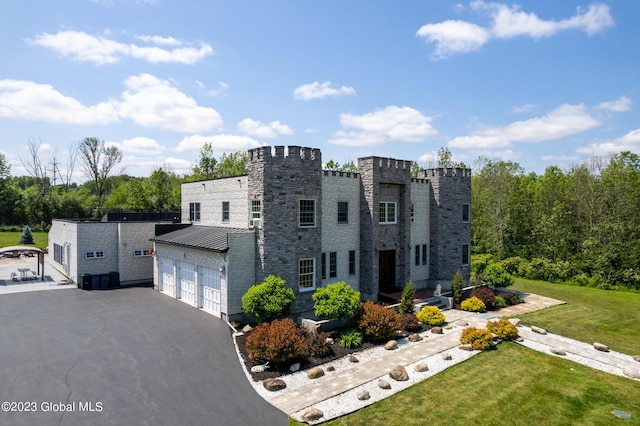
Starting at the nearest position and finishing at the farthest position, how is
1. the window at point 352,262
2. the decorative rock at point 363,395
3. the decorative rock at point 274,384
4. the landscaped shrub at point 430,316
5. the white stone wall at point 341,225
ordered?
the decorative rock at point 363,395, the decorative rock at point 274,384, the landscaped shrub at point 430,316, the white stone wall at point 341,225, the window at point 352,262

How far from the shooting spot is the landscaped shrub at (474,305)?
73.1 feet

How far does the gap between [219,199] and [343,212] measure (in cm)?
824

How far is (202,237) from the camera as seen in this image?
22.1m

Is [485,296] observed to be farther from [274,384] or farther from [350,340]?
[274,384]

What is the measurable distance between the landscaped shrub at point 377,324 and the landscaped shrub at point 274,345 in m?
3.76

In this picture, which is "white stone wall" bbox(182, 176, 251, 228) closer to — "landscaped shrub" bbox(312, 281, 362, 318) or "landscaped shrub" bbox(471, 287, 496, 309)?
"landscaped shrub" bbox(312, 281, 362, 318)

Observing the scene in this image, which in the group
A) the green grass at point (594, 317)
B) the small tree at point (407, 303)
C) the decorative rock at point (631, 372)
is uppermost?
the small tree at point (407, 303)

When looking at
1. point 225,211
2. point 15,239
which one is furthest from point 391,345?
point 15,239

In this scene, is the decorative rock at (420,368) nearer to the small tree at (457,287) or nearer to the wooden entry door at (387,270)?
the wooden entry door at (387,270)

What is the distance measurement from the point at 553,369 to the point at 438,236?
1292cm

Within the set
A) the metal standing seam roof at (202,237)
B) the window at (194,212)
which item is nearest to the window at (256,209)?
the metal standing seam roof at (202,237)

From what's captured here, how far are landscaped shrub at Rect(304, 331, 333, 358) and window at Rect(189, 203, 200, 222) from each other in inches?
585

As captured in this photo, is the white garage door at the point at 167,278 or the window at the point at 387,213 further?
the white garage door at the point at 167,278

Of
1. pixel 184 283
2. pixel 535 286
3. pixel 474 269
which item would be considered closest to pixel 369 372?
pixel 184 283
